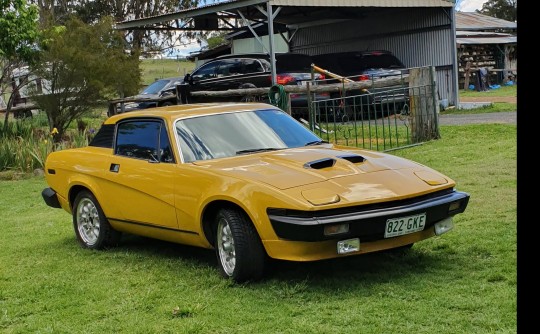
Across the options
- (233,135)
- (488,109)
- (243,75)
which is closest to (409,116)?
(488,109)

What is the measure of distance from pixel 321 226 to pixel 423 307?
0.84 meters

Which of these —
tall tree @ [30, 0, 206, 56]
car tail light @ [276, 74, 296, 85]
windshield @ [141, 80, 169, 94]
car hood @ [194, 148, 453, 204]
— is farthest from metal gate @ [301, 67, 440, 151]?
tall tree @ [30, 0, 206, 56]

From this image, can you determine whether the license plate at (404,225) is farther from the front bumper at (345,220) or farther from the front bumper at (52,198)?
the front bumper at (52,198)

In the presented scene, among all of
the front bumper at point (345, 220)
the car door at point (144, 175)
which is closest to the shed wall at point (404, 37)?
the car door at point (144, 175)

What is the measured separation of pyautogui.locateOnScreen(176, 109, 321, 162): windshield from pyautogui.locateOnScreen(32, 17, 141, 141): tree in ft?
39.5

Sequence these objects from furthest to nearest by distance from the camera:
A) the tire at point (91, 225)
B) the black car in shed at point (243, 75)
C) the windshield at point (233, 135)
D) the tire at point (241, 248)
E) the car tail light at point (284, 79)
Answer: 1. the black car in shed at point (243, 75)
2. the car tail light at point (284, 79)
3. the tire at point (91, 225)
4. the windshield at point (233, 135)
5. the tire at point (241, 248)

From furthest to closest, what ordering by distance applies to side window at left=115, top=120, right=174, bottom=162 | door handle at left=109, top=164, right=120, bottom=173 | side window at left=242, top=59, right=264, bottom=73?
side window at left=242, top=59, right=264, bottom=73 < door handle at left=109, top=164, right=120, bottom=173 < side window at left=115, top=120, right=174, bottom=162

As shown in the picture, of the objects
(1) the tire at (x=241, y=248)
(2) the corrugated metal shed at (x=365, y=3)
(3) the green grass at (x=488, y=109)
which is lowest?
(3) the green grass at (x=488, y=109)

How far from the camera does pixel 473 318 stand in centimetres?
406

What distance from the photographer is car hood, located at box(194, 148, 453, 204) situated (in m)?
4.96

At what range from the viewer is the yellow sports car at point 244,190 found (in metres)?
4.84

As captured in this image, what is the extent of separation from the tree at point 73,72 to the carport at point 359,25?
2622 mm

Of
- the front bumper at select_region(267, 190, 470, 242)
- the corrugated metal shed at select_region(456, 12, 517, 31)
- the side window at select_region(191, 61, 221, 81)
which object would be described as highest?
the corrugated metal shed at select_region(456, 12, 517, 31)

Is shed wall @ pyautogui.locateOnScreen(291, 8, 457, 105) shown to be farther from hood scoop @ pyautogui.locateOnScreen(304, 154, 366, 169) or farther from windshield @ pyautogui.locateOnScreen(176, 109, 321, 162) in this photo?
hood scoop @ pyautogui.locateOnScreen(304, 154, 366, 169)
